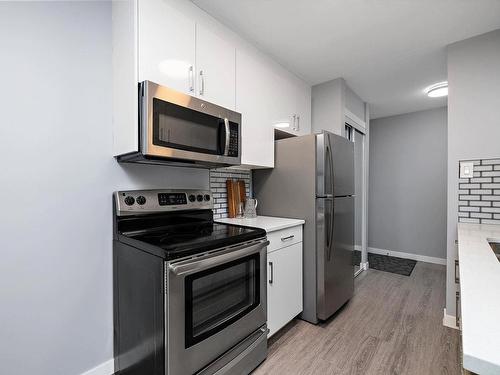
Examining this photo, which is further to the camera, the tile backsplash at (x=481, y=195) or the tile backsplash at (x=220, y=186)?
the tile backsplash at (x=220, y=186)

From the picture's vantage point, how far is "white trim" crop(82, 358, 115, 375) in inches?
57.8

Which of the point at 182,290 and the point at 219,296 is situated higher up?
the point at 182,290

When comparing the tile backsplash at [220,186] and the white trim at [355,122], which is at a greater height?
the white trim at [355,122]

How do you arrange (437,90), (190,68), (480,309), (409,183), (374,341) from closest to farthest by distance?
1. (480,309)
2. (190,68)
3. (374,341)
4. (437,90)
5. (409,183)

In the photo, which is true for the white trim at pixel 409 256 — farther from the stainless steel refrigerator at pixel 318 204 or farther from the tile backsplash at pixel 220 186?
the tile backsplash at pixel 220 186

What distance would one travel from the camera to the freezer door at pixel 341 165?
7.25ft

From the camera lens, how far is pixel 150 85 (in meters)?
1.31

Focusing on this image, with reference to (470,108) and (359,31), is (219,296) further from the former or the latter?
(470,108)

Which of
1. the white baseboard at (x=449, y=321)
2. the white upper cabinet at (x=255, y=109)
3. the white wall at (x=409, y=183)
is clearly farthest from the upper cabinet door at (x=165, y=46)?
the white wall at (x=409, y=183)

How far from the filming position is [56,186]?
4.39ft

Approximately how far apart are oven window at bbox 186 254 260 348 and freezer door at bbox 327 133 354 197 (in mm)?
1151

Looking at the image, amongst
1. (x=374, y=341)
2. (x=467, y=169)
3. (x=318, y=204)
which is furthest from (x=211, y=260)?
(x=467, y=169)

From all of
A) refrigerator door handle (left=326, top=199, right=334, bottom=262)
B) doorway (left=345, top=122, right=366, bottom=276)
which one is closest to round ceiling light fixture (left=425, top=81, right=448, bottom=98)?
doorway (left=345, top=122, right=366, bottom=276)

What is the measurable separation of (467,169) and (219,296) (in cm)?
223
